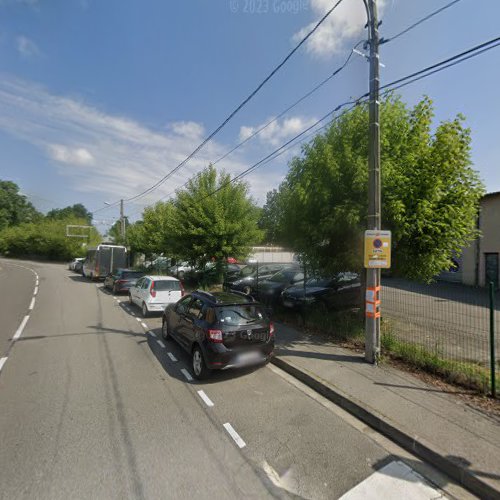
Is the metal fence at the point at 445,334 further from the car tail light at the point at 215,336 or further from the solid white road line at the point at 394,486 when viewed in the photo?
the car tail light at the point at 215,336

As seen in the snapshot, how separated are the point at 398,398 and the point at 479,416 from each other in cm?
98

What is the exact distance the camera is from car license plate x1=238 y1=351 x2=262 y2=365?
215 inches

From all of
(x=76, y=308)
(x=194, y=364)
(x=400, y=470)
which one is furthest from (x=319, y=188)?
(x=76, y=308)

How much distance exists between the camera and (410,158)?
6477mm

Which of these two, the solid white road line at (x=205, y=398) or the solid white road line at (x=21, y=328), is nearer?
the solid white road line at (x=205, y=398)

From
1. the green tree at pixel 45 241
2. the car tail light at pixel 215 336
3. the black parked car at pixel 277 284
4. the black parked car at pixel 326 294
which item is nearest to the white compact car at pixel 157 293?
the black parked car at pixel 277 284

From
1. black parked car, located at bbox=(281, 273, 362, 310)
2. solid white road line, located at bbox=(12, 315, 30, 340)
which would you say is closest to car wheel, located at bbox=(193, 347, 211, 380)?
black parked car, located at bbox=(281, 273, 362, 310)

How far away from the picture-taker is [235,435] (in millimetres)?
3822

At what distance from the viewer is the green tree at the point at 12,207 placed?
67125mm

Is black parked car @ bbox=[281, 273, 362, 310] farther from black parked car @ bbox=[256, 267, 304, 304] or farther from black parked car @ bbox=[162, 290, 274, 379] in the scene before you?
black parked car @ bbox=[162, 290, 274, 379]

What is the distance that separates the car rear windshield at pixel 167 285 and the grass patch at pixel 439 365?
712 centimetres

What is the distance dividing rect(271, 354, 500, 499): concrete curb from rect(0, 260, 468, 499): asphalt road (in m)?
0.17

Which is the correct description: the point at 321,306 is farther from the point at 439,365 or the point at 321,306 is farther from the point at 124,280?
the point at 124,280

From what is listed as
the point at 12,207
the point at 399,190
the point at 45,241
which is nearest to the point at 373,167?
the point at 399,190
